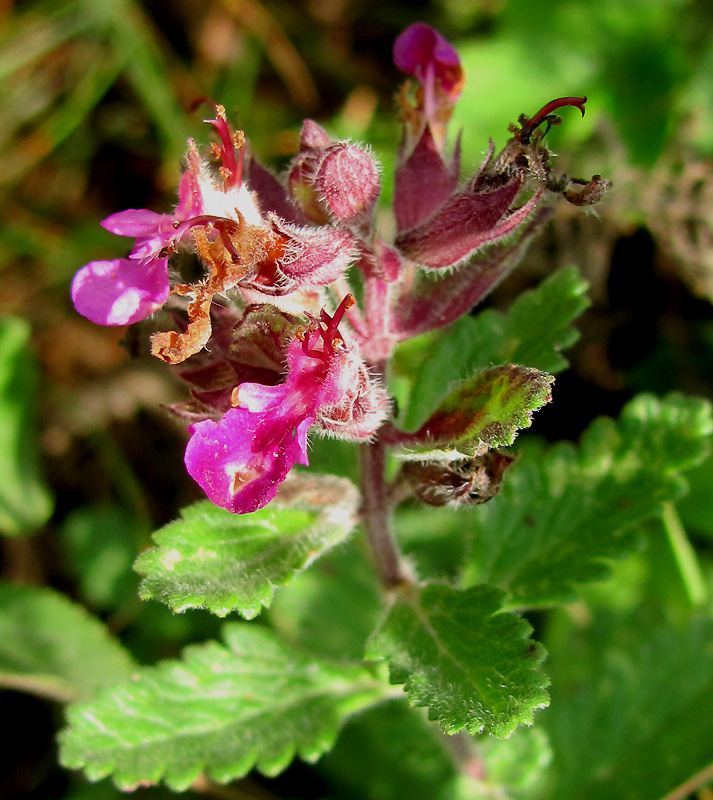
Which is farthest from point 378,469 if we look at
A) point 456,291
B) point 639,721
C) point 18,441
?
point 18,441

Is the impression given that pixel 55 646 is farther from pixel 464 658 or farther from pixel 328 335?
pixel 328 335

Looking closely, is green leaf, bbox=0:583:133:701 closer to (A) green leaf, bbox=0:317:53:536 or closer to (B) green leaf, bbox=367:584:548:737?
(A) green leaf, bbox=0:317:53:536

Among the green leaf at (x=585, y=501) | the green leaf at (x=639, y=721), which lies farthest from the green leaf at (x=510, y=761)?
the green leaf at (x=585, y=501)

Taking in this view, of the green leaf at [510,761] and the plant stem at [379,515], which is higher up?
the plant stem at [379,515]

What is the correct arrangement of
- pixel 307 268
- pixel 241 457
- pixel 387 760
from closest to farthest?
pixel 241 457 → pixel 307 268 → pixel 387 760

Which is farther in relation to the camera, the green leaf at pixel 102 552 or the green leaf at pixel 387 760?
the green leaf at pixel 102 552

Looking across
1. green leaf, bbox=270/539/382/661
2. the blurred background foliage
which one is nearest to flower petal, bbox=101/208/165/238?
green leaf, bbox=270/539/382/661

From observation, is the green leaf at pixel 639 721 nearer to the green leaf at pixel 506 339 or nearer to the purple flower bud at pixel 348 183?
the green leaf at pixel 506 339

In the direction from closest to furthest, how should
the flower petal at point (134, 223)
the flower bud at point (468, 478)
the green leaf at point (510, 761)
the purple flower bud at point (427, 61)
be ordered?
1. the flower petal at point (134, 223)
2. the flower bud at point (468, 478)
3. the purple flower bud at point (427, 61)
4. the green leaf at point (510, 761)
